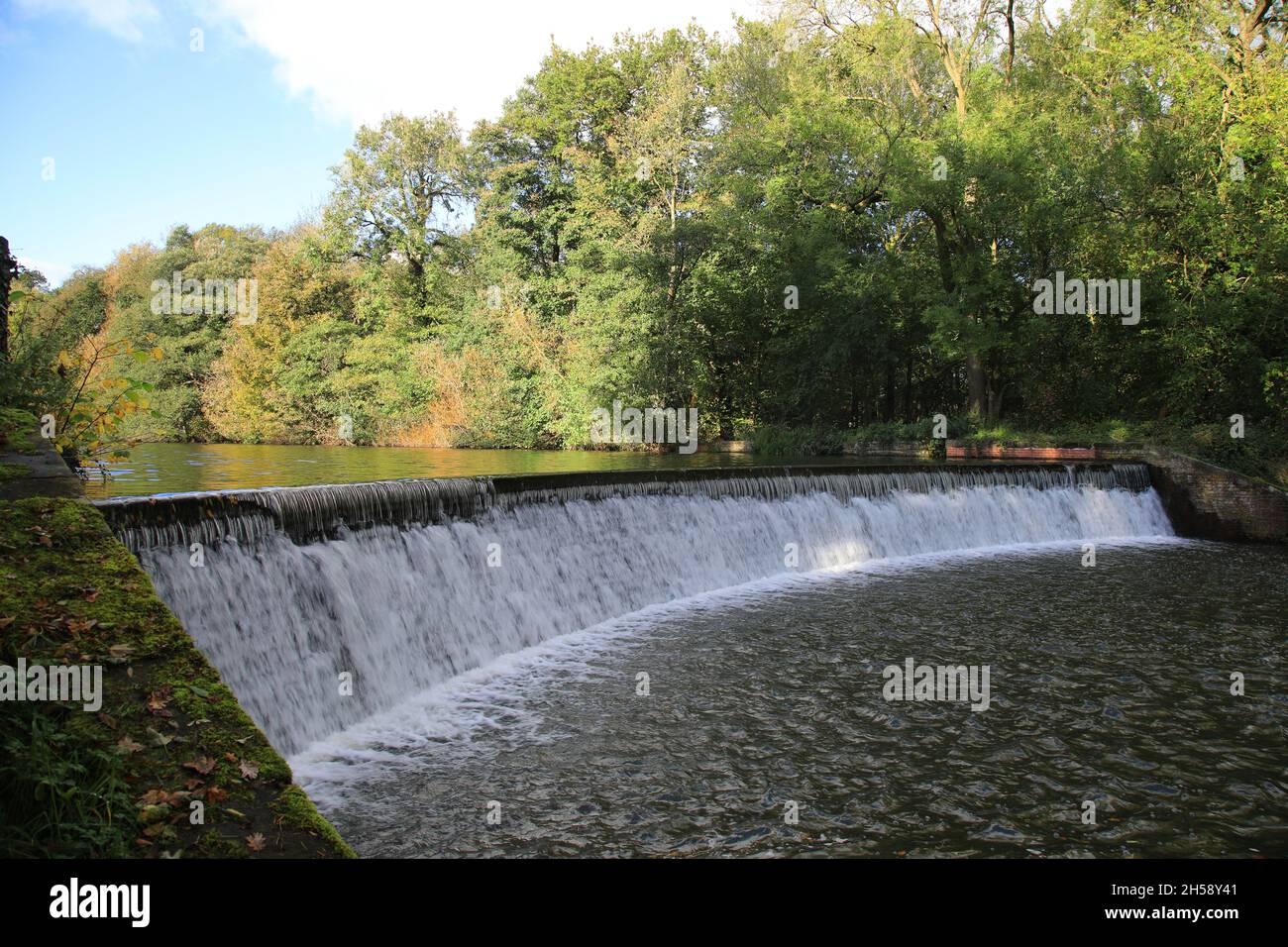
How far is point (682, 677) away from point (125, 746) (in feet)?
15.3

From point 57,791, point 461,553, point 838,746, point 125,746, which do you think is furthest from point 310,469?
point 57,791

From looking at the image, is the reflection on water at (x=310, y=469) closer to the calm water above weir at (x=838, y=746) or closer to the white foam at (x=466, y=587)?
the white foam at (x=466, y=587)

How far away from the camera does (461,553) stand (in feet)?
28.8

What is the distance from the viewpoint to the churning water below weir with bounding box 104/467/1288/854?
4668mm

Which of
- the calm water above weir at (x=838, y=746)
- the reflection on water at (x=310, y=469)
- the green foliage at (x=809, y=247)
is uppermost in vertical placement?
the green foliage at (x=809, y=247)

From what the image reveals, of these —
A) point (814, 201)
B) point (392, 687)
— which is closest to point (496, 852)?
point (392, 687)

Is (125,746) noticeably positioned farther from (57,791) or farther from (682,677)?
(682,677)

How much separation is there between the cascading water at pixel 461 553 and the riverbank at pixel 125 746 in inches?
77.9

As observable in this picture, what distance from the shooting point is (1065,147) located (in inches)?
906

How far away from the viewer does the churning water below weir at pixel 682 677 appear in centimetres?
467

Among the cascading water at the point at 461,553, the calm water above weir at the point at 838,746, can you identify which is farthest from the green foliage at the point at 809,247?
the calm water above weir at the point at 838,746

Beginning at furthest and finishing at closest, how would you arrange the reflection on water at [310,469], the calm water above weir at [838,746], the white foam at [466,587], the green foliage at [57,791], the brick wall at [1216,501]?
the brick wall at [1216,501] < the reflection on water at [310,469] < the white foam at [466,587] < the calm water above weir at [838,746] < the green foliage at [57,791]

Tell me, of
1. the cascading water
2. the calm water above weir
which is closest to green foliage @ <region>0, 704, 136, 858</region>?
the calm water above weir

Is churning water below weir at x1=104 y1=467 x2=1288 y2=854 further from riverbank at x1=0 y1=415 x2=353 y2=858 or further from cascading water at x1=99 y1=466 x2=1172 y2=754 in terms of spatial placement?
riverbank at x1=0 y1=415 x2=353 y2=858
